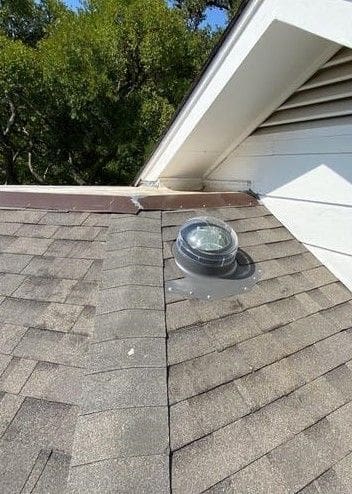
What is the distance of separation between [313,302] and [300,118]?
1.60m

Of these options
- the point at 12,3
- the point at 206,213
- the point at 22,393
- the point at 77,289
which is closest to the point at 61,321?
the point at 77,289

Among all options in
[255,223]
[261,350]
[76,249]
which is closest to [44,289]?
[76,249]

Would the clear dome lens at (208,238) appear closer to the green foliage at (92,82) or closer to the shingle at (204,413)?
the shingle at (204,413)

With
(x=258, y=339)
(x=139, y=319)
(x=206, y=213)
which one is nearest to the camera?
(x=139, y=319)

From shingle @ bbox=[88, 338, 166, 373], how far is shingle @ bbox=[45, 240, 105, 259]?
0.84 metres

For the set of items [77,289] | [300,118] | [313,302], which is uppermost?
[300,118]

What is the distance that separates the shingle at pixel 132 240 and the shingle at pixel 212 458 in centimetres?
131

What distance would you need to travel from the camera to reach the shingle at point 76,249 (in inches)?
94.8

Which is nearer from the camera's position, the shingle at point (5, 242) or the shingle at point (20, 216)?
the shingle at point (5, 242)

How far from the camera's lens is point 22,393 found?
1531 mm

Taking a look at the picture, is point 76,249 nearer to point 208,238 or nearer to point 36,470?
point 208,238

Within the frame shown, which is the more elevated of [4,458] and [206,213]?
[206,213]

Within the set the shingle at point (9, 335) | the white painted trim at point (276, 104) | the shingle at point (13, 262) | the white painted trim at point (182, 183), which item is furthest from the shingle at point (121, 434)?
the white painted trim at point (182, 183)

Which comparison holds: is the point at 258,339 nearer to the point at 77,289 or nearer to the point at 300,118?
the point at 77,289
